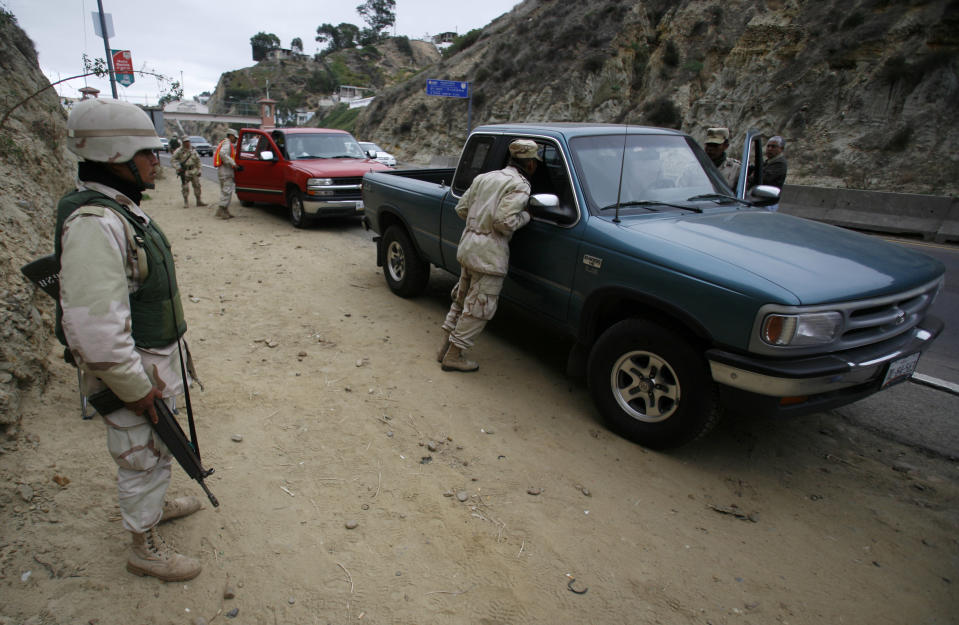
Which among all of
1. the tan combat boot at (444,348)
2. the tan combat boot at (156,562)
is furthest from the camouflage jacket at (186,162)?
the tan combat boot at (156,562)

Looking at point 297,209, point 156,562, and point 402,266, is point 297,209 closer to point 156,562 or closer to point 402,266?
point 402,266

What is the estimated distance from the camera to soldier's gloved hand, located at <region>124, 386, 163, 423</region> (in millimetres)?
2066

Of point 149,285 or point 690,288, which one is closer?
point 149,285

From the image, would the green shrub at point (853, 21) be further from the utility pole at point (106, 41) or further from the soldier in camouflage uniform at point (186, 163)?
the utility pole at point (106, 41)

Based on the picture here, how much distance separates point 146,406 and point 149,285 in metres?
0.48

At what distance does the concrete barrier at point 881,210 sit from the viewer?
431 inches

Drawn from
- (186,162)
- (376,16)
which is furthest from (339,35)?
(186,162)

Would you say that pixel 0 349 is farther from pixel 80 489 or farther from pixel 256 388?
pixel 256 388

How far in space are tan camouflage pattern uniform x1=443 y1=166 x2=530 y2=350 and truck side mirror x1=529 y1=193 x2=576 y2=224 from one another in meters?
0.10

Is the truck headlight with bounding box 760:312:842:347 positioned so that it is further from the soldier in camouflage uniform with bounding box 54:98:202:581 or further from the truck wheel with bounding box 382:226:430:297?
the truck wheel with bounding box 382:226:430:297

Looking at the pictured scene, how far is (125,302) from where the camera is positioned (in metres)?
1.99

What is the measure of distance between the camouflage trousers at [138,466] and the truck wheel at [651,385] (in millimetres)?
2573

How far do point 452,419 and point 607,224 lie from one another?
1.73m

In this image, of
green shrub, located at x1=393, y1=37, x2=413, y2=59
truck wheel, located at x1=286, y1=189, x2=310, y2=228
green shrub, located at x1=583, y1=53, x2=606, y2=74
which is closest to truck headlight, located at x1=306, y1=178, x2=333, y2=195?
truck wheel, located at x1=286, y1=189, x2=310, y2=228
